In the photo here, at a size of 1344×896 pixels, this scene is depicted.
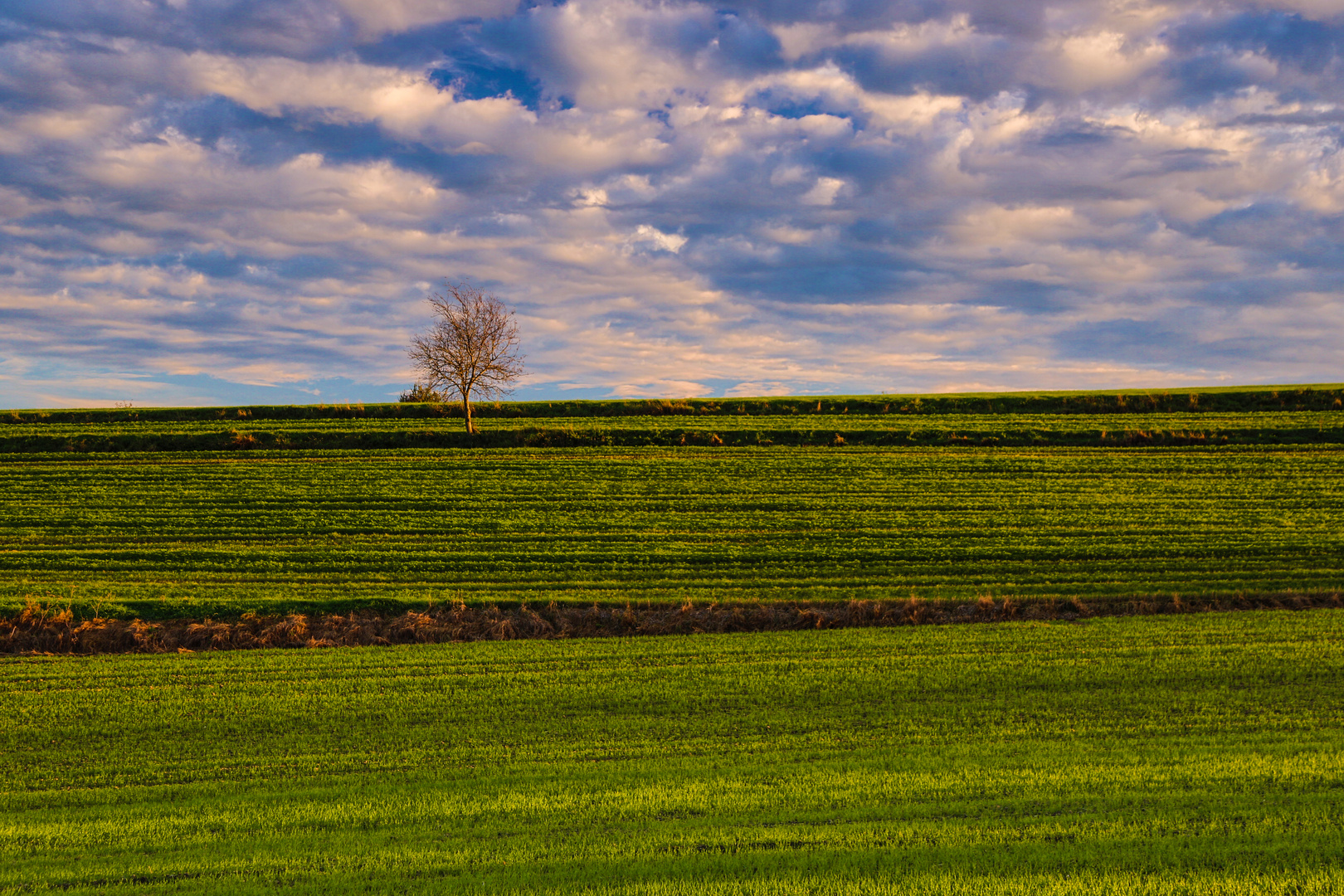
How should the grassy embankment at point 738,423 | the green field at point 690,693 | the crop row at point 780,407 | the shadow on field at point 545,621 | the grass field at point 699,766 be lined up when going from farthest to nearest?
the crop row at point 780,407, the grassy embankment at point 738,423, the shadow on field at point 545,621, the green field at point 690,693, the grass field at point 699,766

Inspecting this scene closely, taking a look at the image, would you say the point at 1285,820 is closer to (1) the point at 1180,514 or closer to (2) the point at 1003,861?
(2) the point at 1003,861

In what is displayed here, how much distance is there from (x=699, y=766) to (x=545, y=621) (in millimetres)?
8462

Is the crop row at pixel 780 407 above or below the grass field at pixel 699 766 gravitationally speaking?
above

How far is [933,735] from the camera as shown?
34.7 ft

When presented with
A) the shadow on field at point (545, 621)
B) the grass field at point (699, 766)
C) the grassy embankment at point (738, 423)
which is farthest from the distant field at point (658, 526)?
the grass field at point (699, 766)

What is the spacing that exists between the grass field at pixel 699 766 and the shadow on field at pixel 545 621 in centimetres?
132

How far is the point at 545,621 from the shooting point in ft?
57.2

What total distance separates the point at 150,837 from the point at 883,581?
16386 mm

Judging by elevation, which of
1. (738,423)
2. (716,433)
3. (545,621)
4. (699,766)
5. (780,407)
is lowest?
(545,621)

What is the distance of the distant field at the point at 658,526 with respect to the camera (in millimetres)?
19625

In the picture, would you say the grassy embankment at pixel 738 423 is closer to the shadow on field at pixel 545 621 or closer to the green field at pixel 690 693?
the green field at pixel 690 693

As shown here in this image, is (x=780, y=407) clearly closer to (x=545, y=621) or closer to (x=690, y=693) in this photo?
(x=545, y=621)

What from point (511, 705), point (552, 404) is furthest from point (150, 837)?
point (552, 404)

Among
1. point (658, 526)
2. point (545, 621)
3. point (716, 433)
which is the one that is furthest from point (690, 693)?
point (716, 433)
